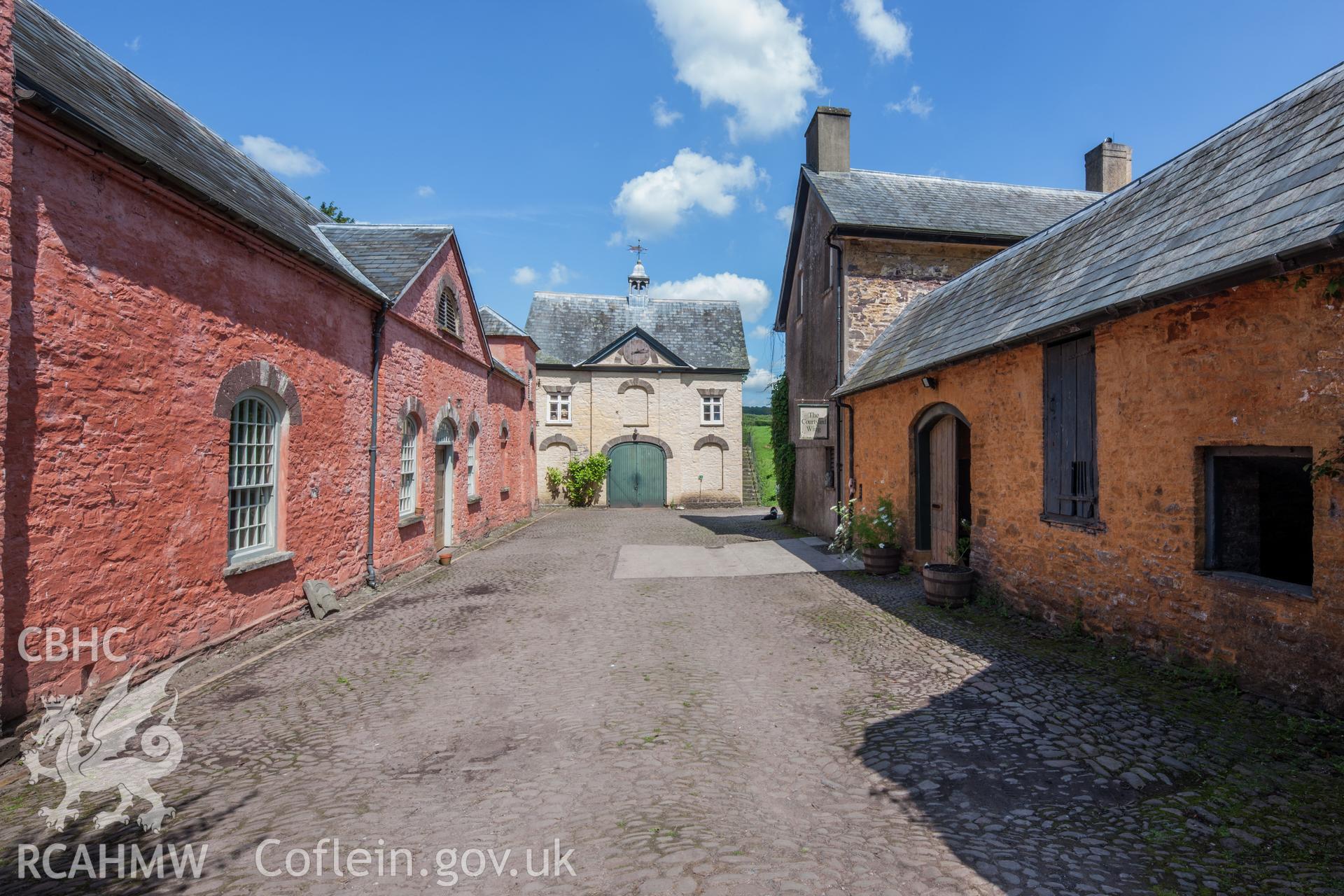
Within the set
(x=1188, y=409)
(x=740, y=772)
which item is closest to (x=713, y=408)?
(x=1188, y=409)

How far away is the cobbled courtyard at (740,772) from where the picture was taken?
2973 millimetres

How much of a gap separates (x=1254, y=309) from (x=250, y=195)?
439 inches

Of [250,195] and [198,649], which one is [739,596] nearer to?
[198,649]

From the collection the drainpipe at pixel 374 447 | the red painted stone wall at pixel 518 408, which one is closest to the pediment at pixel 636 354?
the red painted stone wall at pixel 518 408

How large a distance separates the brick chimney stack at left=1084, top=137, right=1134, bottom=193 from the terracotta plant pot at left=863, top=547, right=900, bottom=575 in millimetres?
14515

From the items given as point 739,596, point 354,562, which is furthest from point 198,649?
point 739,596

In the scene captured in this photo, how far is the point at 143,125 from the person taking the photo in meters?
6.75

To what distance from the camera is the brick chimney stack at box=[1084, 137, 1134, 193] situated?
18062mm

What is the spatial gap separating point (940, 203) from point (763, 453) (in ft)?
77.1

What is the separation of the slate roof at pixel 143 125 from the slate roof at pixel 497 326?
11.0m

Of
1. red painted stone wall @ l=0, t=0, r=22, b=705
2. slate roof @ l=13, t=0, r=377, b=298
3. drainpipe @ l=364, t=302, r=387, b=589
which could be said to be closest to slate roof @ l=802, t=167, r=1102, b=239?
drainpipe @ l=364, t=302, r=387, b=589

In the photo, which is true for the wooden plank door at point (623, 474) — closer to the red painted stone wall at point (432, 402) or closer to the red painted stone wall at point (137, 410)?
the red painted stone wall at point (432, 402)

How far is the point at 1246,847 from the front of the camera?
304 cm

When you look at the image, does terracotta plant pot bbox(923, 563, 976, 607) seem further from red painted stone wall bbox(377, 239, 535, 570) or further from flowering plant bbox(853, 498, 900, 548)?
red painted stone wall bbox(377, 239, 535, 570)
